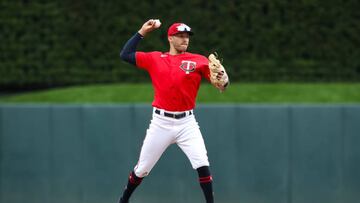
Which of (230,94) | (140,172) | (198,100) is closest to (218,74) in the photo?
(140,172)

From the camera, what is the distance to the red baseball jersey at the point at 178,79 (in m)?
7.39

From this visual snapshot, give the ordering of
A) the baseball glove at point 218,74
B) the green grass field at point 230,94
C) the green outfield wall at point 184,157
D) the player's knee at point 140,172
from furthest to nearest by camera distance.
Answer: the green grass field at point 230,94 < the green outfield wall at point 184,157 < the player's knee at point 140,172 < the baseball glove at point 218,74

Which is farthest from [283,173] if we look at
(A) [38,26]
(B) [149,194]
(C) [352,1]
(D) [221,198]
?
(A) [38,26]

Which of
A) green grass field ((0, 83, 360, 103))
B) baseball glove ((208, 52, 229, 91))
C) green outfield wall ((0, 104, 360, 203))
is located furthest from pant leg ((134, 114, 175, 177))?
green grass field ((0, 83, 360, 103))

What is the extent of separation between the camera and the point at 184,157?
9.75 m

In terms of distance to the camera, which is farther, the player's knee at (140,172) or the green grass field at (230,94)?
the green grass field at (230,94)

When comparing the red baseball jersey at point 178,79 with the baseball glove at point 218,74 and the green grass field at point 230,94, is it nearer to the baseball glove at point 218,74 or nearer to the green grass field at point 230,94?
the baseball glove at point 218,74

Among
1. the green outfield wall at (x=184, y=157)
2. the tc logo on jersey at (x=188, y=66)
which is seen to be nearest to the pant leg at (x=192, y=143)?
the tc logo on jersey at (x=188, y=66)

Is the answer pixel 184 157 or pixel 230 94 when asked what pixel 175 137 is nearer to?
pixel 184 157

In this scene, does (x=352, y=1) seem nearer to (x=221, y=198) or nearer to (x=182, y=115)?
(x=221, y=198)

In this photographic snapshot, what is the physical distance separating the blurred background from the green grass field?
17 millimetres

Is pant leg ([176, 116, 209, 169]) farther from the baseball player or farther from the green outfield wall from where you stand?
the green outfield wall

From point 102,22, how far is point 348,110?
12.4ft

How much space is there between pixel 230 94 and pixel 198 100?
17.8 inches
